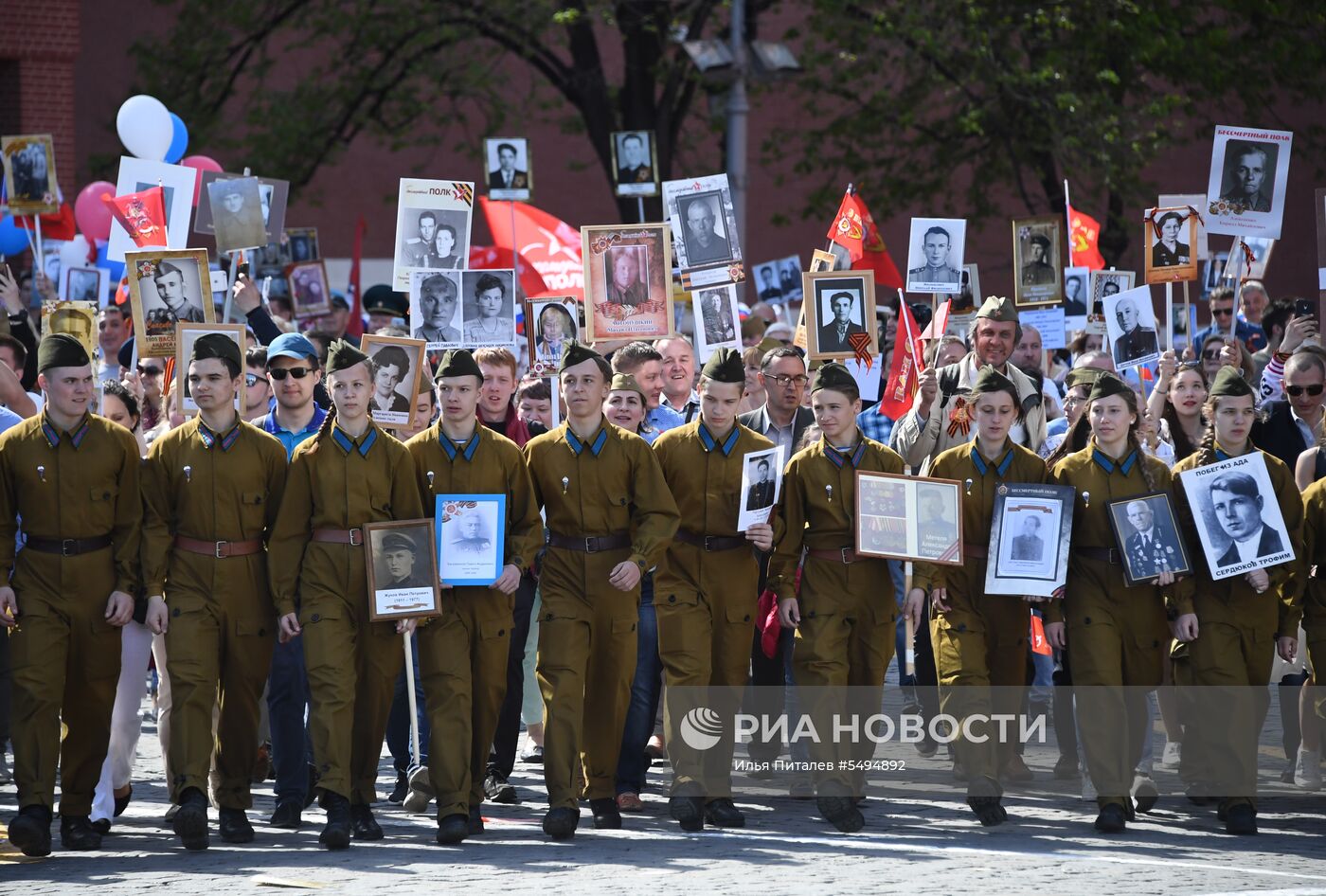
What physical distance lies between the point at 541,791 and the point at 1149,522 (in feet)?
9.90

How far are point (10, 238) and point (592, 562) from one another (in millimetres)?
9909

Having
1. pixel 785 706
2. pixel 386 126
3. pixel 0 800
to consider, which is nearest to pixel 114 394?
pixel 0 800

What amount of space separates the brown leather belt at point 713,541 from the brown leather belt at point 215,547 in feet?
6.04

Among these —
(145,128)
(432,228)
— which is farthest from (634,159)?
(145,128)

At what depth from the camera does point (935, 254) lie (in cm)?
1099

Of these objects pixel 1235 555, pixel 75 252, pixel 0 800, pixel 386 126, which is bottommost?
pixel 0 800

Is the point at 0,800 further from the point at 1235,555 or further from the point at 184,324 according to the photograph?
the point at 1235,555

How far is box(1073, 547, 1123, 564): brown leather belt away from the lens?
791cm

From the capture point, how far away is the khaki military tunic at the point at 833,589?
7934 mm

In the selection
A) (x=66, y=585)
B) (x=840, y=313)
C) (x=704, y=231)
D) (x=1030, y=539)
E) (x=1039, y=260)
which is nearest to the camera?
(x=66, y=585)

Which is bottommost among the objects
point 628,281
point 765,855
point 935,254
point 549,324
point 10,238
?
point 765,855

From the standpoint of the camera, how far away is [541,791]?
8617 millimetres

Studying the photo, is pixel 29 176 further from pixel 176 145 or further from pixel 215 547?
pixel 215 547

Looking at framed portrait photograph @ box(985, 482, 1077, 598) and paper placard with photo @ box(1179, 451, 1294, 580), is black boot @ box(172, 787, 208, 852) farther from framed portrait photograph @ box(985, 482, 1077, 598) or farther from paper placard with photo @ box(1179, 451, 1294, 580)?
paper placard with photo @ box(1179, 451, 1294, 580)
